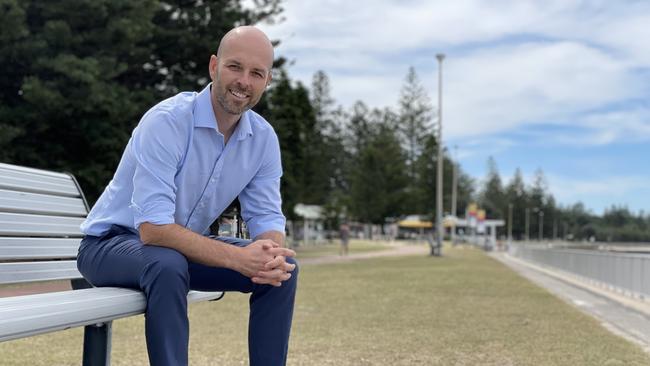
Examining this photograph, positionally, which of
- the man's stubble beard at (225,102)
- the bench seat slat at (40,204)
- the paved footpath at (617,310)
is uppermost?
the man's stubble beard at (225,102)

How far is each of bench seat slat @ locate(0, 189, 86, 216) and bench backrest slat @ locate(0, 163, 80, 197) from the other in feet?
0.09

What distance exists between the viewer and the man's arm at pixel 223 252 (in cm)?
246

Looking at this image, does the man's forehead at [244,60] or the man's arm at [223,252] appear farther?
the man's forehead at [244,60]

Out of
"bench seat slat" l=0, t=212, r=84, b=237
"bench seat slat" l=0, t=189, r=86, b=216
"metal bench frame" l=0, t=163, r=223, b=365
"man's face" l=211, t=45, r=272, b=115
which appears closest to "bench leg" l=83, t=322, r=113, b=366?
"metal bench frame" l=0, t=163, r=223, b=365

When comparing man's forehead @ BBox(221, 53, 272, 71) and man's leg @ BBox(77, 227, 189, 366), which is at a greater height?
man's forehead @ BBox(221, 53, 272, 71)

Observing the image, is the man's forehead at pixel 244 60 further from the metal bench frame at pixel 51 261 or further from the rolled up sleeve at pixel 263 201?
the metal bench frame at pixel 51 261

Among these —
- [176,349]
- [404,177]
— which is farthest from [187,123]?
[404,177]

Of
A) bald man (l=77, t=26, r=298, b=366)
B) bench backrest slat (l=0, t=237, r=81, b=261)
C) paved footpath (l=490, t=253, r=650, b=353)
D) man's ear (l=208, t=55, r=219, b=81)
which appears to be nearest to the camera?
bald man (l=77, t=26, r=298, b=366)

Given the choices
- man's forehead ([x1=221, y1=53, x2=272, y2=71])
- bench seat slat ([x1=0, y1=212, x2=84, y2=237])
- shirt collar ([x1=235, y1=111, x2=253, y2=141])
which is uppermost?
man's forehead ([x1=221, y1=53, x2=272, y2=71])

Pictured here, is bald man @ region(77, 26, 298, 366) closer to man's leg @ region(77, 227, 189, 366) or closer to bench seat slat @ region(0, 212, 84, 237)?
man's leg @ region(77, 227, 189, 366)

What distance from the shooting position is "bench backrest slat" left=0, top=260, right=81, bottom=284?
296 cm

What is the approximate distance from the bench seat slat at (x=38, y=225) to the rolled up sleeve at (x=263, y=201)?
101cm

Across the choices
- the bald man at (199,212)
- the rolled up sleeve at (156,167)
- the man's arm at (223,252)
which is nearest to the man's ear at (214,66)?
the bald man at (199,212)

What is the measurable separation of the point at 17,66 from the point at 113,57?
79.6 inches
